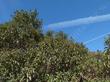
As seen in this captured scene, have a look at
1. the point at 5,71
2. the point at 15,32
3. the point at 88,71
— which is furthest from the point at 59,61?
the point at 15,32

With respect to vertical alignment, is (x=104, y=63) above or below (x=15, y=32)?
below

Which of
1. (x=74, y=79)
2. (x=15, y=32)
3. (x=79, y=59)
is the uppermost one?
(x=15, y=32)

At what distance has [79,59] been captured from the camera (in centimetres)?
1688

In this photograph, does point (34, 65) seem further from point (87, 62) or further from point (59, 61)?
point (87, 62)

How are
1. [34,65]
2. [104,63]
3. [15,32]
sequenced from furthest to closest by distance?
[15,32], [34,65], [104,63]

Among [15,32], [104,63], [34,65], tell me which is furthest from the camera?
[15,32]

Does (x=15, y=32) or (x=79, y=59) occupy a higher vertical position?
(x=15, y=32)

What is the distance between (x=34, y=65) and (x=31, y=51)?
3.44 feet

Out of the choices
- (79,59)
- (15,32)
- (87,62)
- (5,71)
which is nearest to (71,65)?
(79,59)

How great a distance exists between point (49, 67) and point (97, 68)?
2.55 metres

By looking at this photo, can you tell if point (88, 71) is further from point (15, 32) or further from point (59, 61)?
point (15, 32)

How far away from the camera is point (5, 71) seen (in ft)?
55.3

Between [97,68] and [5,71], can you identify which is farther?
[5,71]

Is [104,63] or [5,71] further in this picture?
[5,71]
